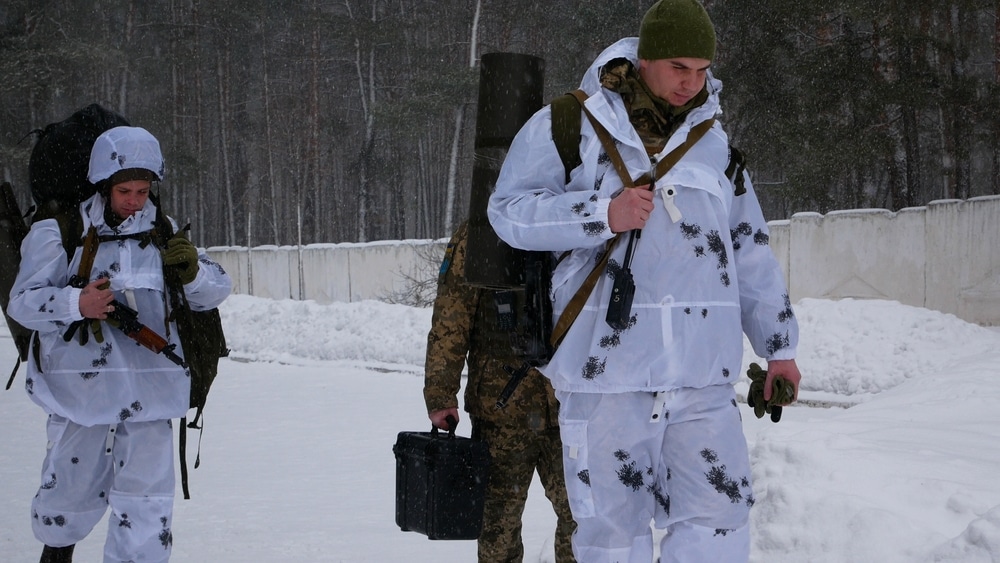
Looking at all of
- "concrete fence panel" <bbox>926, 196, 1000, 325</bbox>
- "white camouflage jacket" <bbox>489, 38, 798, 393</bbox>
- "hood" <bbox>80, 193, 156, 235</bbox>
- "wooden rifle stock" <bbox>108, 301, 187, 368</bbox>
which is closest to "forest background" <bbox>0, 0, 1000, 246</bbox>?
"concrete fence panel" <bbox>926, 196, 1000, 325</bbox>

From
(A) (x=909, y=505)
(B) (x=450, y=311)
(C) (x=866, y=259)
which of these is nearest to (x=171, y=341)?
(B) (x=450, y=311)

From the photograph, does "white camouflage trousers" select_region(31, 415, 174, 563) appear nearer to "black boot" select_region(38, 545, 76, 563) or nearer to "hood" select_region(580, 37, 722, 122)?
"black boot" select_region(38, 545, 76, 563)

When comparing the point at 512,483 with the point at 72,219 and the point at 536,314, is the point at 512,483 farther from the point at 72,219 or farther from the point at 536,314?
the point at 72,219

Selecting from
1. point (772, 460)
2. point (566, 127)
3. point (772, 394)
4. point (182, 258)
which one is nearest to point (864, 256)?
point (772, 460)

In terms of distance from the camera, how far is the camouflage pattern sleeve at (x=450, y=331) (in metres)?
3.80

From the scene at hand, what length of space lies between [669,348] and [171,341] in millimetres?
2119

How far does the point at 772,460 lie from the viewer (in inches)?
176

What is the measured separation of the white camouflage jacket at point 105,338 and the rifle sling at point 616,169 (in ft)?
5.81

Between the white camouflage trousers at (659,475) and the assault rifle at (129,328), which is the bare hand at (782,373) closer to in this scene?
the white camouflage trousers at (659,475)

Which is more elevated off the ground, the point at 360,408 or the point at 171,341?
the point at 171,341

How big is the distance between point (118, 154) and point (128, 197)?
6.2 inches

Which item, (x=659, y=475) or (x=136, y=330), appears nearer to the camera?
(x=659, y=475)

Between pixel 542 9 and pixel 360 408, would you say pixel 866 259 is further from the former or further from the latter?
pixel 542 9

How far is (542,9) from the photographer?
30.0m
